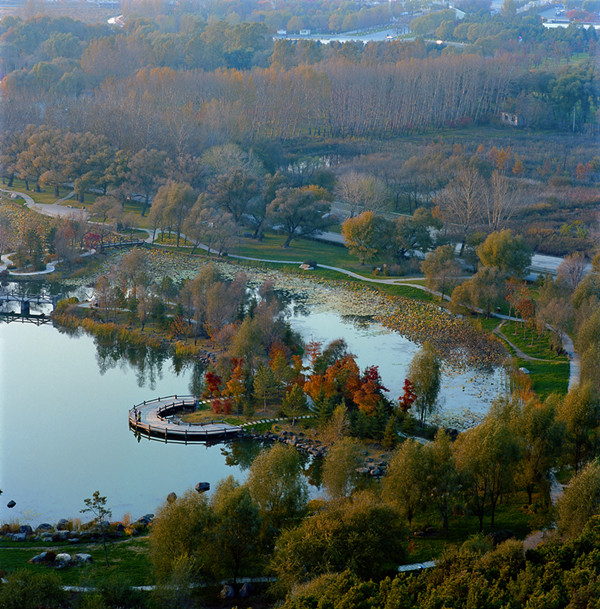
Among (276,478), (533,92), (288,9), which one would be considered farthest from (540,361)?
(288,9)

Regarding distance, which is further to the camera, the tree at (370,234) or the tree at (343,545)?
the tree at (370,234)

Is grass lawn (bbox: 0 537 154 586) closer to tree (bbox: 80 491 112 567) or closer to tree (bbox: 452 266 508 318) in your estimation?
tree (bbox: 80 491 112 567)

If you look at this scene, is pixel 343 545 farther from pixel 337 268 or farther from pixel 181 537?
pixel 337 268

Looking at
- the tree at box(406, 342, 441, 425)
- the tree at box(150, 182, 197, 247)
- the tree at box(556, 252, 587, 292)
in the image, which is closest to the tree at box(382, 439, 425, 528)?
the tree at box(406, 342, 441, 425)

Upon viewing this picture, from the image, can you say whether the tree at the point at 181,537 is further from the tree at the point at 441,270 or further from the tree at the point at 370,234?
the tree at the point at 370,234

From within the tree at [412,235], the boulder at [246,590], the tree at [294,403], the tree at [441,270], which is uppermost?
the tree at [412,235]

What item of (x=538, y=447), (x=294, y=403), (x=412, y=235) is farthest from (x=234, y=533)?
(x=412, y=235)

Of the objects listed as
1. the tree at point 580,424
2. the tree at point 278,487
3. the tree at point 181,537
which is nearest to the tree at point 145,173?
the tree at point 278,487

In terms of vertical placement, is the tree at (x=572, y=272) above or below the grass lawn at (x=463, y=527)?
above
